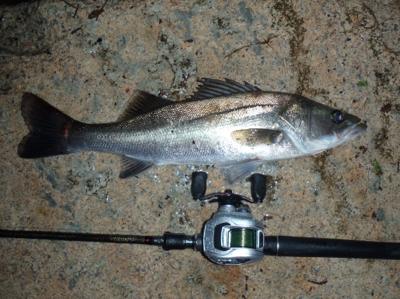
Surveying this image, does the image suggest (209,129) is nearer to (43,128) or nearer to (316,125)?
(316,125)

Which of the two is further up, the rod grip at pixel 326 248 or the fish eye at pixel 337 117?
the fish eye at pixel 337 117

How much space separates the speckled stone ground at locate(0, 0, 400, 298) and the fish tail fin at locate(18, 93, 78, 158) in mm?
232

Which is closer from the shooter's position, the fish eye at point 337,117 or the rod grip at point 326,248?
the rod grip at point 326,248

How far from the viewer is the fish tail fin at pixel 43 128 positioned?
266 centimetres

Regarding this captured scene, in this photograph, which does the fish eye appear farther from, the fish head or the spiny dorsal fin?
the spiny dorsal fin

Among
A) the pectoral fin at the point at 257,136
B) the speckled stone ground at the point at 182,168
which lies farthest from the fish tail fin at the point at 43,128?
the pectoral fin at the point at 257,136

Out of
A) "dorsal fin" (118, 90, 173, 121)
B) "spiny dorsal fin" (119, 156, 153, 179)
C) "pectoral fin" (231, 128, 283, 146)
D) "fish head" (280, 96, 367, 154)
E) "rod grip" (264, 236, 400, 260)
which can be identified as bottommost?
"rod grip" (264, 236, 400, 260)

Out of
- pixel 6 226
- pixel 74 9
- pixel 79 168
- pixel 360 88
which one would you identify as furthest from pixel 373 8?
pixel 6 226

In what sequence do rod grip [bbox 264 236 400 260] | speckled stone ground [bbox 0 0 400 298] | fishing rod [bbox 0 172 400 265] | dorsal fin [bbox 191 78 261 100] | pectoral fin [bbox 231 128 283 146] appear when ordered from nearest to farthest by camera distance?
1. fishing rod [bbox 0 172 400 265]
2. rod grip [bbox 264 236 400 260]
3. pectoral fin [bbox 231 128 283 146]
4. dorsal fin [bbox 191 78 261 100]
5. speckled stone ground [bbox 0 0 400 298]

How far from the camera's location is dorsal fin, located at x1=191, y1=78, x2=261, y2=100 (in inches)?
103

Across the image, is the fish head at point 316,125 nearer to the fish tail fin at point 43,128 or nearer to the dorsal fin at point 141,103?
the dorsal fin at point 141,103

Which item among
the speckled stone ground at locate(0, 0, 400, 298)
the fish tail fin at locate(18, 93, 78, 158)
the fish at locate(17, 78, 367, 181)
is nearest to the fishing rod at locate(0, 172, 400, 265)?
the fish at locate(17, 78, 367, 181)

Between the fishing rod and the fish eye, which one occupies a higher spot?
the fish eye

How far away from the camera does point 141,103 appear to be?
2.71 m
